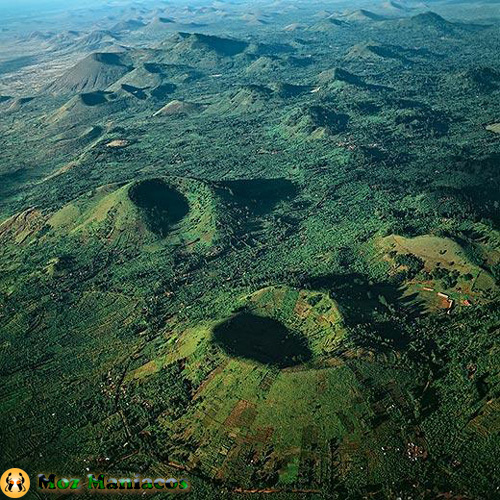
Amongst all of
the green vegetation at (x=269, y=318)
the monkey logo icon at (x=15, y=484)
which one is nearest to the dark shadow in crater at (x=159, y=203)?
the green vegetation at (x=269, y=318)

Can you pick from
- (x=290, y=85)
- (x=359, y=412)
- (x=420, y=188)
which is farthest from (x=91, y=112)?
(x=359, y=412)

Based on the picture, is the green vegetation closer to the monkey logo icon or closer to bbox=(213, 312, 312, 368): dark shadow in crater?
bbox=(213, 312, 312, 368): dark shadow in crater

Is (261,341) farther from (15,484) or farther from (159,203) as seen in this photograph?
(159,203)

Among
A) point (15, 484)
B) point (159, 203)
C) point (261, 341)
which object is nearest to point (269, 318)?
point (261, 341)

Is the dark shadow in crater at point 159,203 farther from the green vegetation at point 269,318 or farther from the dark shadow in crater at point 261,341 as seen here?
the dark shadow in crater at point 261,341

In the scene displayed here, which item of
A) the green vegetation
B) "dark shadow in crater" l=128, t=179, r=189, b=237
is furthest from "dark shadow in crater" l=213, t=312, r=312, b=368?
"dark shadow in crater" l=128, t=179, r=189, b=237

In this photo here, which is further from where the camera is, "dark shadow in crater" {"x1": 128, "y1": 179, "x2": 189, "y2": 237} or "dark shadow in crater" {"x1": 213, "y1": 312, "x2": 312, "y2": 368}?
"dark shadow in crater" {"x1": 128, "y1": 179, "x2": 189, "y2": 237}
